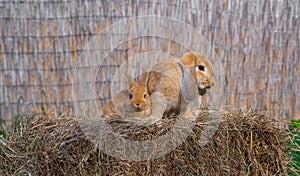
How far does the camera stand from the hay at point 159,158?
2.93 metres

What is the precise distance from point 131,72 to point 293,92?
2192 mm

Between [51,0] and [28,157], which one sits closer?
[28,157]

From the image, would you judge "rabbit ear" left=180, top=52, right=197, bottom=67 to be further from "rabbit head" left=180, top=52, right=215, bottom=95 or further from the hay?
the hay

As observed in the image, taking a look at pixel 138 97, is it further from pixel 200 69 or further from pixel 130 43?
pixel 130 43

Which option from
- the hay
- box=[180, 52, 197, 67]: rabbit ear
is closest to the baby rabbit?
the hay

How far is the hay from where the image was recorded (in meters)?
2.93

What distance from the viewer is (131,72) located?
16.0 ft

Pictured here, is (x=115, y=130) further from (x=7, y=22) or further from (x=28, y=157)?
(x=7, y=22)

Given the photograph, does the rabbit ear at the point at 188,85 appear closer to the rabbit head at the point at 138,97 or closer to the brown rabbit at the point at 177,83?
the brown rabbit at the point at 177,83

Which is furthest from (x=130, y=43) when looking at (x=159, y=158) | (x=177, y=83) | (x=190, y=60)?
(x=159, y=158)

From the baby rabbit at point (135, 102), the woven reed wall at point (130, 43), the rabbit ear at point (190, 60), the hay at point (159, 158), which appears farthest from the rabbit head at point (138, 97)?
the woven reed wall at point (130, 43)

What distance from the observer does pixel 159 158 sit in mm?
2920

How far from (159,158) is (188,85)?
68 cm

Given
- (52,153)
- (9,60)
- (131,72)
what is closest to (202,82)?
(52,153)
